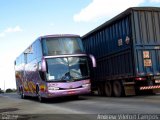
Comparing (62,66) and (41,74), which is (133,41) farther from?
(41,74)

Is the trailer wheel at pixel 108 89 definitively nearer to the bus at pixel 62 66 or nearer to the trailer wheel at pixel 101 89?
the trailer wheel at pixel 101 89

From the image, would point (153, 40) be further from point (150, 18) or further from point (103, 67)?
point (103, 67)

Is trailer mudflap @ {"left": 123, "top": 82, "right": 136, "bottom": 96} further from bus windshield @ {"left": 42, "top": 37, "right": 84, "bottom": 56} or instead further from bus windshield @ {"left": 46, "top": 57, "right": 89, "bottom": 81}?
bus windshield @ {"left": 42, "top": 37, "right": 84, "bottom": 56}

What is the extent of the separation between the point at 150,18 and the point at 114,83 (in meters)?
4.14

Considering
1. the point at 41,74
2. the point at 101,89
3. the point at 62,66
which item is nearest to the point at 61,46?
the point at 62,66

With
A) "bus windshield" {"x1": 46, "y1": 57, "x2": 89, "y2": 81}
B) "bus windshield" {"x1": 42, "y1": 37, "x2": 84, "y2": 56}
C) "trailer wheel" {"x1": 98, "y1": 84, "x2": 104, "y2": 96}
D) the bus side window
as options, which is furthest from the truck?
the bus side window

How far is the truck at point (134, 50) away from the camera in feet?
63.6

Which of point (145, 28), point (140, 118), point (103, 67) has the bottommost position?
point (140, 118)

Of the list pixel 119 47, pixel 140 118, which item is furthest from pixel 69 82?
pixel 140 118

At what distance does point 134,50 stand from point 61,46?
3.67 m

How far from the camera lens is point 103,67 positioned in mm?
23469

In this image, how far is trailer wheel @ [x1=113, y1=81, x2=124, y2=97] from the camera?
21.2 meters

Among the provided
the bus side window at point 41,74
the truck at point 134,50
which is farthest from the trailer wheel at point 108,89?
the bus side window at point 41,74

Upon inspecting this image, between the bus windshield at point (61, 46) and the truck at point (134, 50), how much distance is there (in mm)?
2069
